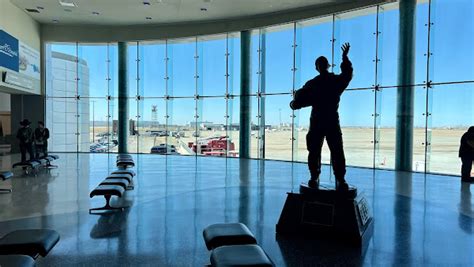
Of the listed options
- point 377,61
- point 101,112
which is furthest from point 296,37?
point 101,112

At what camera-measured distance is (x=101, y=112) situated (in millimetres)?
18797

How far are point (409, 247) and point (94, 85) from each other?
57.6 ft

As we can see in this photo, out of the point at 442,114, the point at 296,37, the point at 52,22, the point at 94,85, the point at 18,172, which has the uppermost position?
the point at 52,22

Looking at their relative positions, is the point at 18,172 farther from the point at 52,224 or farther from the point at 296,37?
the point at 296,37

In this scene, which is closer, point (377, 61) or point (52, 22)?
point (377, 61)

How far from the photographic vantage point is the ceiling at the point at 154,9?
13.5 meters

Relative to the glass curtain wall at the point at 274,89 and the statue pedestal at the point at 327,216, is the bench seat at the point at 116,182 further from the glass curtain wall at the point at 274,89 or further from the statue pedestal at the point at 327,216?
the glass curtain wall at the point at 274,89

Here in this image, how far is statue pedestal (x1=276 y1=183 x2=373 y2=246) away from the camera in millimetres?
4473

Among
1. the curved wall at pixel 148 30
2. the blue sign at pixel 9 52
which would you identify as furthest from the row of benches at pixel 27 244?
the curved wall at pixel 148 30

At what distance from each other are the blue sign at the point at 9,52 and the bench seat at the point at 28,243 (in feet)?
40.4

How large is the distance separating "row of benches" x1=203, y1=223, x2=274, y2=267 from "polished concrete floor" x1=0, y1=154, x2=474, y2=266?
1.49 ft

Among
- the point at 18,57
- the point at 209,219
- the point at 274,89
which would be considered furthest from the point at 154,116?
the point at 209,219

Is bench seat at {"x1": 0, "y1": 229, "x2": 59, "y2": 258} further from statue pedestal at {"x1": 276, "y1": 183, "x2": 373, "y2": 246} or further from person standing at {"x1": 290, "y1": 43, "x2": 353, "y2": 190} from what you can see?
person standing at {"x1": 290, "y1": 43, "x2": 353, "y2": 190}

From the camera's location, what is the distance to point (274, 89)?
15.6 m
